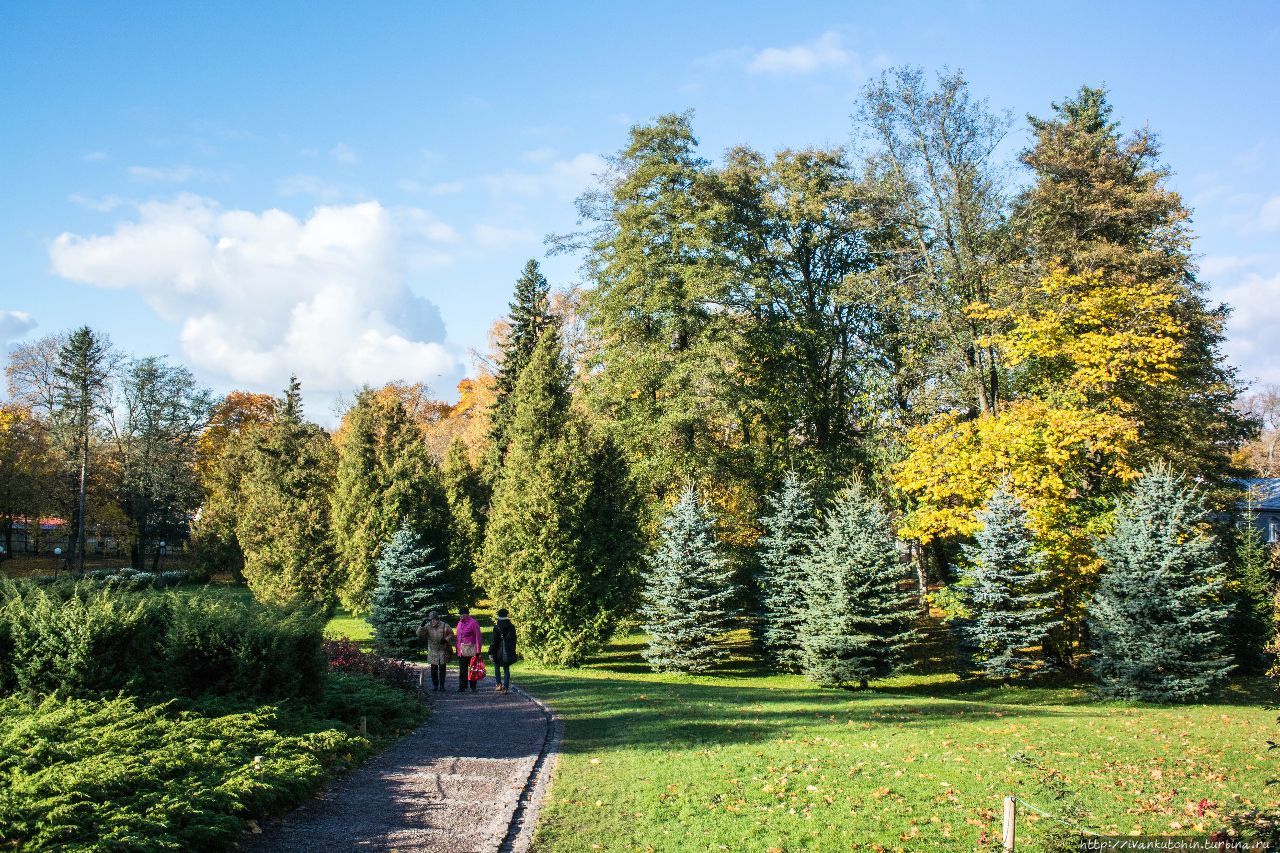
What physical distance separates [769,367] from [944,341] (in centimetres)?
611

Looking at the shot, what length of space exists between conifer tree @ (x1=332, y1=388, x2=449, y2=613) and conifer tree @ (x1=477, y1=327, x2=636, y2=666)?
590cm

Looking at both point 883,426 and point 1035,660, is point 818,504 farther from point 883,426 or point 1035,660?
point 1035,660

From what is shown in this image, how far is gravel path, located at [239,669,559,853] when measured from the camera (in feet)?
25.0

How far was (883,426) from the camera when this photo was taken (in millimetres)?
28484

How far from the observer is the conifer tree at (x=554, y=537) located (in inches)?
864

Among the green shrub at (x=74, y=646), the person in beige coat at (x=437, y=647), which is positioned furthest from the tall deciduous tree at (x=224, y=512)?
the green shrub at (x=74, y=646)

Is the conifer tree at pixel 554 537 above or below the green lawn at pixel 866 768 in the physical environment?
above

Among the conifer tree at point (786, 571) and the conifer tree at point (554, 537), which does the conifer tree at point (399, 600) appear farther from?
the conifer tree at point (786, 571)

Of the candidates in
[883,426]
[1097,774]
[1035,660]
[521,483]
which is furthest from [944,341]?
[1097,774]

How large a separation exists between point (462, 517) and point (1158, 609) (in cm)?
2486

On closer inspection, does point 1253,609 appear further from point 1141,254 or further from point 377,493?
point 377,493

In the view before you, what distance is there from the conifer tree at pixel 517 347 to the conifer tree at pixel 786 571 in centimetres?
1456

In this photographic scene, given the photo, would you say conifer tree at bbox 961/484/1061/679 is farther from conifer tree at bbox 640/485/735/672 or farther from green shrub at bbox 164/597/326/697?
green shrub at bbox 164/597/326/697

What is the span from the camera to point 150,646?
34.6 feet
